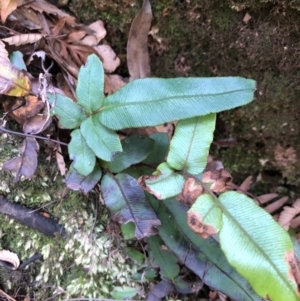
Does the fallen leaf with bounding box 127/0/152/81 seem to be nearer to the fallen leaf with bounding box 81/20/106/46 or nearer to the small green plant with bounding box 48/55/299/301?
the fallen leaf with bounding box 81/20/106/46

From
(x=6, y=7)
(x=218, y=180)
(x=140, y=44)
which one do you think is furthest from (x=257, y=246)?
(x=6, y=7)

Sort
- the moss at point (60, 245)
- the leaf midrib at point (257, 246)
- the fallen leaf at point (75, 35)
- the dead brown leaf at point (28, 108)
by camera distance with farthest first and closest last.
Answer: the fallen leaf at point (75, 35) → the moss at point (60, 245) → the dead brown leaf at point (28, 108) → the leaf midrib at point (257, 246)

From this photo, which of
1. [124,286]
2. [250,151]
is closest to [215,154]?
[250,151]

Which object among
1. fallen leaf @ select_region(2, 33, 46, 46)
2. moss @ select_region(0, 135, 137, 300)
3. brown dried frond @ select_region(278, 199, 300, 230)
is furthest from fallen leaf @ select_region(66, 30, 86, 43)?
brown dried frond @ select_region(278, 199, 300, 230)

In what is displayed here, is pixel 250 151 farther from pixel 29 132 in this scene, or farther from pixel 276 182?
pixel 29 132

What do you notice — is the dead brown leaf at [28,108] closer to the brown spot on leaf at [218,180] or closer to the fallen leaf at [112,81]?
the fallen leaf at [112,81]

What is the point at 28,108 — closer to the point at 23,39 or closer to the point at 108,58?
the point at 23,39

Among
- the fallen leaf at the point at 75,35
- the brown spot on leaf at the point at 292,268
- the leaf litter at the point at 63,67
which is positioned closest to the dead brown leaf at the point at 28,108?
the leaf litter at the point at 63,67
